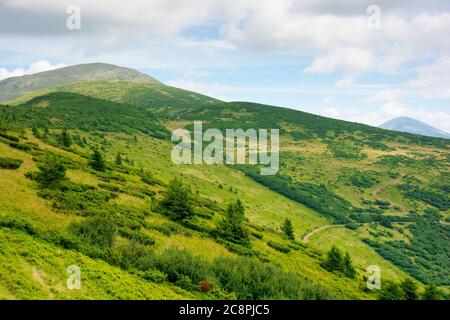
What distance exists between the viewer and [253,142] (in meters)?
192

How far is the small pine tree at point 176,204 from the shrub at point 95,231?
1209 centimetres

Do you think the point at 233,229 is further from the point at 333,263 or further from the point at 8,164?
the point at 8,164

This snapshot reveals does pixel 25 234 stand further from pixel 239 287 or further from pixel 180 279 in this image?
pixel 239 287

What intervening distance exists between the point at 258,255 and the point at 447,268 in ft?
264

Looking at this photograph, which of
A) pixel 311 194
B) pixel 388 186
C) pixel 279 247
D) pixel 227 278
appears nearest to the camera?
pixel 227 278

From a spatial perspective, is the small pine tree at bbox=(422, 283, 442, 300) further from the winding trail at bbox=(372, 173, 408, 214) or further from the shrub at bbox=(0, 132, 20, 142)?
the winding trail at bbox=(372, 173, 408, 214)

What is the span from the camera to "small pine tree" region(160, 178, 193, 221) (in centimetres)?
3685

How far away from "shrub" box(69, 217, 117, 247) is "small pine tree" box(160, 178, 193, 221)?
39.7 ft

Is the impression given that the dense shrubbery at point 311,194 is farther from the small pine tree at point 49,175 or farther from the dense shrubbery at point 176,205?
the small pine tree at point 49,175

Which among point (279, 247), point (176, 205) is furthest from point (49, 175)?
point (279, 247)

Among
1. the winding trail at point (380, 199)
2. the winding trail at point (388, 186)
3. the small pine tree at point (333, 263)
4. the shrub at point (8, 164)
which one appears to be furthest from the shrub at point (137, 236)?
the winding trail at point (388, 186)

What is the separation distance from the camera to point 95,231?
905 inches

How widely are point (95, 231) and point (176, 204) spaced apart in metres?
15.1

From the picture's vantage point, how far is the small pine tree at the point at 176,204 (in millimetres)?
36850
